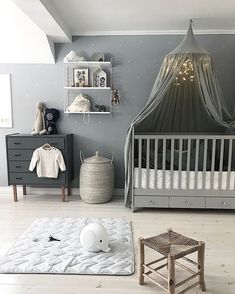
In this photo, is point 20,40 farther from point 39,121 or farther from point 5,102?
point 39,121

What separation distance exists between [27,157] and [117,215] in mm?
1444

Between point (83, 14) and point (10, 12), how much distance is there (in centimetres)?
98

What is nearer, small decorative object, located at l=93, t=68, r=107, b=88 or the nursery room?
the nursery room

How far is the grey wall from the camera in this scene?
3938 mm

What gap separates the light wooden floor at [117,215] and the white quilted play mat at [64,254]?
0.22ft

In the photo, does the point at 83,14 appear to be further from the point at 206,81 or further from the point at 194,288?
the point at 194,288

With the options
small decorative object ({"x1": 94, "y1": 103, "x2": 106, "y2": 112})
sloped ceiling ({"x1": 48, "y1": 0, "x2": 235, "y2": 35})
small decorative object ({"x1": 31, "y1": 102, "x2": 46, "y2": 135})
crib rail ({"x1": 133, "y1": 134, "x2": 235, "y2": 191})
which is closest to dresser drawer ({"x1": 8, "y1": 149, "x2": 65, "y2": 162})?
small decorative object ({"x1": 31, "y1": 102, "x2": 46, "y2": 135})

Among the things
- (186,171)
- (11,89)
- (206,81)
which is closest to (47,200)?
(11,89)

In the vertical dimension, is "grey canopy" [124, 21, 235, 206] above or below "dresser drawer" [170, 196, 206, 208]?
above

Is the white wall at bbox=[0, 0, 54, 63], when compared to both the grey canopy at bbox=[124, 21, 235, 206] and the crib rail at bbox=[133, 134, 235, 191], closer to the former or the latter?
the grey canopy at bbox=[124, 21, 235, 206]

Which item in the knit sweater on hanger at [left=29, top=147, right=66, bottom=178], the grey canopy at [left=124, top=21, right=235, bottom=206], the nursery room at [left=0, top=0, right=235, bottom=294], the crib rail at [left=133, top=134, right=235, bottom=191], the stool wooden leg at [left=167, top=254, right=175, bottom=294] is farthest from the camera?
the knit sweater on hanger at [left=29, top=147, right=66, bottom=178]

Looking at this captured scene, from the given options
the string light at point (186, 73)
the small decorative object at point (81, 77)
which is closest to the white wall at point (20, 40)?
Answer: the small decorative object at point (81, 77)

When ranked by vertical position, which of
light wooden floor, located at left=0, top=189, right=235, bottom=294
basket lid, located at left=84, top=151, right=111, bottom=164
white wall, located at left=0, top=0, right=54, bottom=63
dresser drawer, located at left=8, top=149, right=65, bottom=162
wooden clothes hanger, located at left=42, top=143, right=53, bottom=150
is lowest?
light wooden floor, located at left=0, top=189, right=235, bottom=294

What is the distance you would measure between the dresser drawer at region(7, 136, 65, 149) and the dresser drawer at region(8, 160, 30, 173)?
20cm
